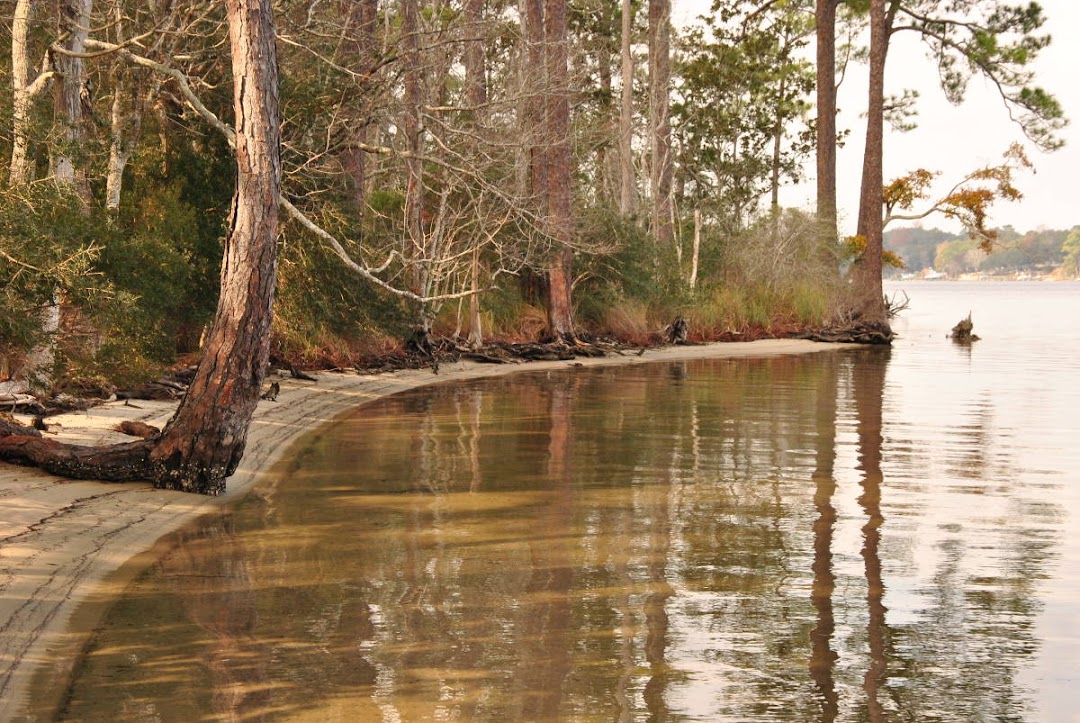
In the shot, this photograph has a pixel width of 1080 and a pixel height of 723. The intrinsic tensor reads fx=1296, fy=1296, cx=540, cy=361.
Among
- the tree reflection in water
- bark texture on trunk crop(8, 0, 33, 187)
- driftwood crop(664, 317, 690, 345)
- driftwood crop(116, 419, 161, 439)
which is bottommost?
the tree reflection in water

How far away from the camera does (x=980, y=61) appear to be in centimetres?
4047

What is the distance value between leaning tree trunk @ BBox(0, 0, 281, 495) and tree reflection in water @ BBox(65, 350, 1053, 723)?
0.67 meters

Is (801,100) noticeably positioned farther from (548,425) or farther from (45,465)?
(45,465)

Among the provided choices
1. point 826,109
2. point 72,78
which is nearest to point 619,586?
point 72,78

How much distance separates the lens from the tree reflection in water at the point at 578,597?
5734 mm

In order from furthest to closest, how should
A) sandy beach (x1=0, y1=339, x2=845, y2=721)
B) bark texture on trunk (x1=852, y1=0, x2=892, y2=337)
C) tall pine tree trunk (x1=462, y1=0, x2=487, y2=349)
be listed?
bark texture on trunk (x1=852, y1=0, x2=892, y2=337)
tall pine tree trunk (x1=462, y1=0, x2=487, y2=349)
sandy beach (x1=0, y1=339, x2=845, y2=721)

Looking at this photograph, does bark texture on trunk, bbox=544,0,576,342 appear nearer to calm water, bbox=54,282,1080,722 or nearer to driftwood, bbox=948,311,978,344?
calm water, bbox=54,282,1080,722

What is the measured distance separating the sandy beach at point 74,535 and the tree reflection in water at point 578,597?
209 millimetres

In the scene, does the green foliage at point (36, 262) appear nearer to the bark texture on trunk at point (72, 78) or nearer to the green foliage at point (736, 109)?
the bark texture on trunk at point (72, 78)

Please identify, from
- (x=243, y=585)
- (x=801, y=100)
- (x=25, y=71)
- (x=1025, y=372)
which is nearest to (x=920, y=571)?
(x=243, y=585)

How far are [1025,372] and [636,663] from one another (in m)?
21.4

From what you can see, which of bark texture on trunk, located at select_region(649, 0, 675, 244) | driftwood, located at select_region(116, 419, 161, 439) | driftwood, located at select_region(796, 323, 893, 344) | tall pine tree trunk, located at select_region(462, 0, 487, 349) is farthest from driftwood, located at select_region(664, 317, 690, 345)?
driftwood, located at select_region(116, 419, 161, 439)

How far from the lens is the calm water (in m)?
5.75

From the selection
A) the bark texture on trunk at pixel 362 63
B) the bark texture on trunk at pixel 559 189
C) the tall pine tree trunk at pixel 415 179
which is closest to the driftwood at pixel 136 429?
the bark texture on trunk at pixel 362 63
